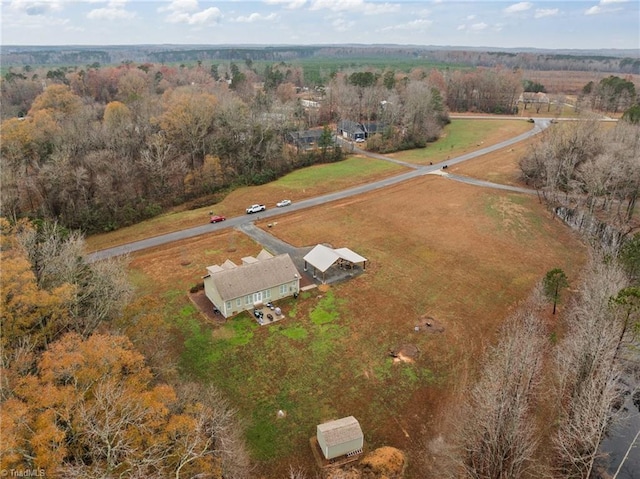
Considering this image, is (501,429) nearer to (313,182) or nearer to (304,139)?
(313,182)

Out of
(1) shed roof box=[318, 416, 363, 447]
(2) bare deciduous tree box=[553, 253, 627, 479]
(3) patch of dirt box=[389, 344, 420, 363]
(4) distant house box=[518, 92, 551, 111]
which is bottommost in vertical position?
(3) patch of dirt box=[389, 344, 420, 363]

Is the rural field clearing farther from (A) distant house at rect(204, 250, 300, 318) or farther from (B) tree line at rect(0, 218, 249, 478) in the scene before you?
(B) tree line at rect(0, 218, 249, 478)

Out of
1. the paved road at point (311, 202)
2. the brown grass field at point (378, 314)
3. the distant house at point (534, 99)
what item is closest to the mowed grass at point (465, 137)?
the paved road at point (311, 202)

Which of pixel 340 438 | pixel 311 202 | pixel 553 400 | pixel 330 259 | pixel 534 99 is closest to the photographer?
pixel 340 438

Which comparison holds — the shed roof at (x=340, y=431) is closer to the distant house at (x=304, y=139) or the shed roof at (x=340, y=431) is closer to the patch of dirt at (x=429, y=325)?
the patch of dirt at (x=429, y=325)

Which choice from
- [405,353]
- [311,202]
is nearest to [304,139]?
[311,202]

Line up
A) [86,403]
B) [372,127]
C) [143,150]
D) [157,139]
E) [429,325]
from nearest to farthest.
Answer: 1. [86,403]
2. [429,325]
3. [157,139]
4. [143,150]
5. [372,127]

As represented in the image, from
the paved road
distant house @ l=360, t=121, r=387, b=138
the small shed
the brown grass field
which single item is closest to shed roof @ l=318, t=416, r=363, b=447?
the small shed
